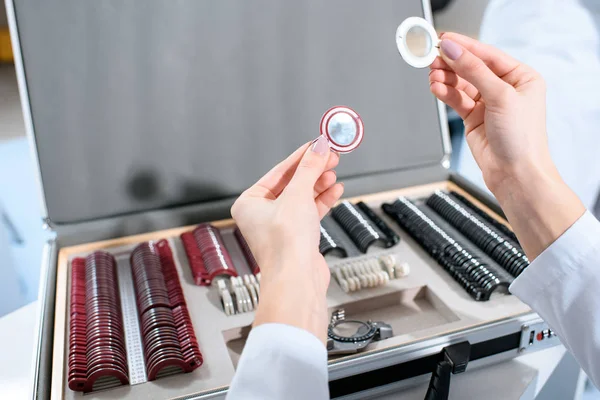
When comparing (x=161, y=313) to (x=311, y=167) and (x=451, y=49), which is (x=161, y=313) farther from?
(x=451, y=49)

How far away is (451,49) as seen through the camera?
0.93 meters

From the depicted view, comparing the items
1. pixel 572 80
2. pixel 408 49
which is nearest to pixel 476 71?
pixel 408 49

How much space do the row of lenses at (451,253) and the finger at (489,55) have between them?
0.43m

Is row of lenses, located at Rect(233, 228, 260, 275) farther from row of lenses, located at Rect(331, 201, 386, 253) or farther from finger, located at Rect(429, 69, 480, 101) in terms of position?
finger, located at Rect(429, 69, 480, 101)

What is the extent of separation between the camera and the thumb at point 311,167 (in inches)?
31.6

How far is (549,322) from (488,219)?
0.51 metres

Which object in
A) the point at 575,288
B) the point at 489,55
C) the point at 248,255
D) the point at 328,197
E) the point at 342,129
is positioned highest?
the point at 489,55

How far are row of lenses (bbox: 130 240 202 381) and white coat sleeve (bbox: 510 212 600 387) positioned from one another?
62 centimetres

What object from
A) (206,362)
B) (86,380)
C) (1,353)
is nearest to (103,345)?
(86,380)

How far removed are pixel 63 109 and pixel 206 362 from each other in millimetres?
696

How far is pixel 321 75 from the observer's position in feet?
4.72

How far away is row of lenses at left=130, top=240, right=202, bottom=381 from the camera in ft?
3.23


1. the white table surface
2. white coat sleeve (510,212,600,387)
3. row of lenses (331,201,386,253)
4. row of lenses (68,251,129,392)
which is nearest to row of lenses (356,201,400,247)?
row of lenses (331,201,386,253)

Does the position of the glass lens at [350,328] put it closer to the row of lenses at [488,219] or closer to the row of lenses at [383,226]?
the row of lenses at [383,226]
